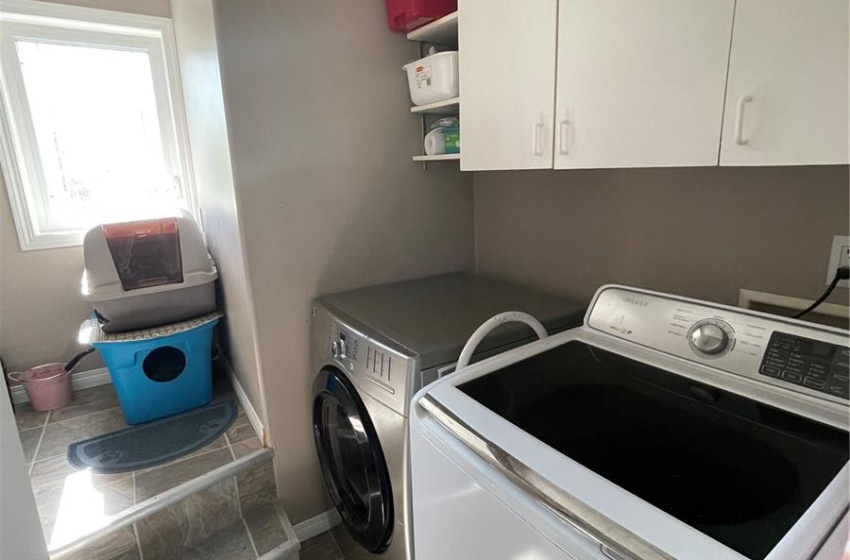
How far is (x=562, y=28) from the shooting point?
40.5 inches

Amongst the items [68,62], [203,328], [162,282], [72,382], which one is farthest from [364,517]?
[68,62]

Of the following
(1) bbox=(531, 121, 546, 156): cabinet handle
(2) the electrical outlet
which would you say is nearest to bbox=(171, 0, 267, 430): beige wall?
(1) bbox=(531, 121, 546, 156): cabinet handle

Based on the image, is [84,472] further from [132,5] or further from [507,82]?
[132,5]

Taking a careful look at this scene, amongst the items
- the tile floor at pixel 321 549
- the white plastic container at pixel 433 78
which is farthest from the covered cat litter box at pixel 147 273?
the white plastic container at pixel 433 78

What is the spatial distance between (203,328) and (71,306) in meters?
0.91

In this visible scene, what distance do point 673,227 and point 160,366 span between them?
2175 mm

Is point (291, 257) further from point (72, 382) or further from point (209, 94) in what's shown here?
point (72, 382)

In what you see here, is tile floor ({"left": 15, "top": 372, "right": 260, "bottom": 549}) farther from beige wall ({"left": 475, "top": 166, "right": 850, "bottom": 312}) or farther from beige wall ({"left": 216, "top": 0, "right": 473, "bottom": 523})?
beige wall ({"left": 475, "top": 166, "right": 850, "bottom": 312})

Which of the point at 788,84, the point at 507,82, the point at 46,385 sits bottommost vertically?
the point at 46,385

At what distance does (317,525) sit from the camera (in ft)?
5.99

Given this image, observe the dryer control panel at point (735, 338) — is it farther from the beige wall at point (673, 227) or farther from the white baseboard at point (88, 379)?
the white baseboard at point (88, 379)

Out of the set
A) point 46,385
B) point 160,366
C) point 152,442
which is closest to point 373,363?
point 152,442

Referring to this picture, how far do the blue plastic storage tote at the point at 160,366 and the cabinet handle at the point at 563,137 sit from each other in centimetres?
173

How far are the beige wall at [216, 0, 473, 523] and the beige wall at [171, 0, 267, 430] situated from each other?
0.23ft
